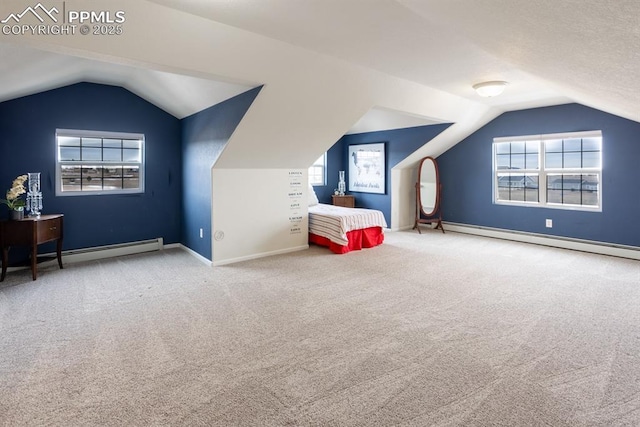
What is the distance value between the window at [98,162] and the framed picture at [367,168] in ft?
14.4

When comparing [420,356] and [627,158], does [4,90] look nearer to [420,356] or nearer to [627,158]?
[420,356]

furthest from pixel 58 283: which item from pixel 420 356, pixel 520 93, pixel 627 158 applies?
pixel 627 158

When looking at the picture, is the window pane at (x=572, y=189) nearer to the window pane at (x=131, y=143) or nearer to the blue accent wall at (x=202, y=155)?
the blue accent wall at (x=202, y=155)

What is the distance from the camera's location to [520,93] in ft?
16.5

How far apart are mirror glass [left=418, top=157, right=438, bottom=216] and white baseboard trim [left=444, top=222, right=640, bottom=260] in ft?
1.75

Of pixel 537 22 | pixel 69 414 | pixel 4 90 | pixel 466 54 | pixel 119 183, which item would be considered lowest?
pixel 69 414

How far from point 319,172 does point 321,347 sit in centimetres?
568

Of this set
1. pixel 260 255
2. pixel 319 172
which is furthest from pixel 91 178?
pixel 319 172

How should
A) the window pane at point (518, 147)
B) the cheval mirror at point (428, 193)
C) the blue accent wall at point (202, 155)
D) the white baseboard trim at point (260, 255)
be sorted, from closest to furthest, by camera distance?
the blue accent wall at point (202, 155)
the white baseboard trim at point (260, 255)
the window pane at point (518, 147)
the cheval mirror at point (428, 193)

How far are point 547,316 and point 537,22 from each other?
Answer: 2.39 m

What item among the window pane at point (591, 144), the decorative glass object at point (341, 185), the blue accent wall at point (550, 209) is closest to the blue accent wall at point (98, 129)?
the decorative glass object at point (341, 185)

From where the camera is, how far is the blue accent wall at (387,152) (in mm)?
6676

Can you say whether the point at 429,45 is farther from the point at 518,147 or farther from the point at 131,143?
the point at 131,143

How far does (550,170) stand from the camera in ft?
19.2
